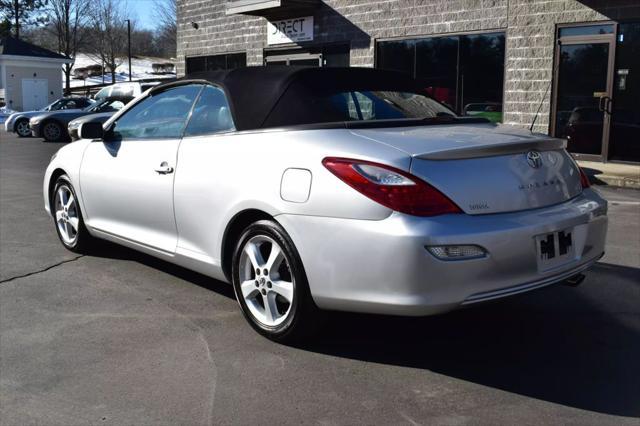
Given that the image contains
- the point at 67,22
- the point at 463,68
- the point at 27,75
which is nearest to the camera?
the point at 463,68

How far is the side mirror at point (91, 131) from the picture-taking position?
5.22 meters

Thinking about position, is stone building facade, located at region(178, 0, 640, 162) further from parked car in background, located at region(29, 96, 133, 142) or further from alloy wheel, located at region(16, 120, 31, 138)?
alloy wheel, located at region(16, 120, 31, 138)

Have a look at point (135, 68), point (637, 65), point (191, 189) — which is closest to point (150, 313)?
point (191, 189)

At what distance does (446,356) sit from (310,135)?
Answer: 4.66 ft

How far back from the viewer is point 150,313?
4.43 metres

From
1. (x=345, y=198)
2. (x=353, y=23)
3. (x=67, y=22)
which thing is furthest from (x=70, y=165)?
(x=67, y=22)

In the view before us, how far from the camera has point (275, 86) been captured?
13.7 ft

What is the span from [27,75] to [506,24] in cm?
3408

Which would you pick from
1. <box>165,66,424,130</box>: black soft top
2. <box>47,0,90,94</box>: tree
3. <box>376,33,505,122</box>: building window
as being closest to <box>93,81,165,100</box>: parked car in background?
<box>376,33,505,122</box>: building window

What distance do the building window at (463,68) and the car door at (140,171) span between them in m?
9.70

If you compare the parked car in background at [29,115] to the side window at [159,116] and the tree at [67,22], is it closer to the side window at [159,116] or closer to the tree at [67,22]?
the side window at [159,116]

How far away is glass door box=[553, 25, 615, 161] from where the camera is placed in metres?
12.6

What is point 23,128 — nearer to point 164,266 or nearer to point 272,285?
point 164,266

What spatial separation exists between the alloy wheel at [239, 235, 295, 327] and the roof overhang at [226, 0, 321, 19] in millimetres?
14151
